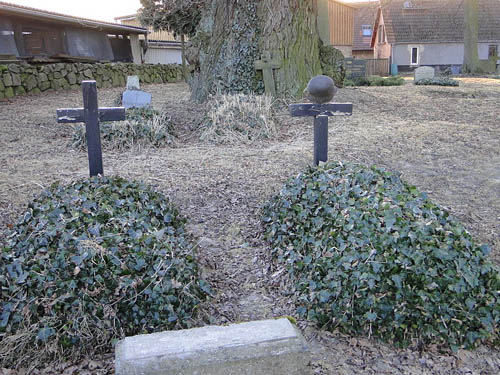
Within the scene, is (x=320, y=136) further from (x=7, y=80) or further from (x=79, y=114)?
(x=7, y=80)

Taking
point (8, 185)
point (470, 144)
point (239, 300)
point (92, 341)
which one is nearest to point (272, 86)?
point (470, 144)

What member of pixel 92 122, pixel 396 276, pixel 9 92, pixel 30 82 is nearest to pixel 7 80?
pixel 9 92

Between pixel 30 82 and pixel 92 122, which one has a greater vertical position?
pixel 30 82

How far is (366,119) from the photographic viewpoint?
834 centimetres

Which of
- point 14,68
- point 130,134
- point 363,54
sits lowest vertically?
point 130,134

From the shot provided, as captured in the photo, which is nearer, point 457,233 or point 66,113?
point 457,233

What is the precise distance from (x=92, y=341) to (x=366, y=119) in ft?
21.9

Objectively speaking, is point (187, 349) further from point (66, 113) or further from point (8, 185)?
point (8, 185)

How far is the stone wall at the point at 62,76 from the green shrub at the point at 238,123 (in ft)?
24.1

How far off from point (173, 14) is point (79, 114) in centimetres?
1277

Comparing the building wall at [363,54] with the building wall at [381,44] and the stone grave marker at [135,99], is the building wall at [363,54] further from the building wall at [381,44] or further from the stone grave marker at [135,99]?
the stone grave marker at [135,99]

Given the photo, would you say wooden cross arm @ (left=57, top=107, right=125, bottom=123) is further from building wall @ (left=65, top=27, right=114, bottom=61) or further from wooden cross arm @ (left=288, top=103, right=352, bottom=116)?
building wall @ (left=65, top=27, right=114, bottom=61)

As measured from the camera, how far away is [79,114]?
4.01 meters

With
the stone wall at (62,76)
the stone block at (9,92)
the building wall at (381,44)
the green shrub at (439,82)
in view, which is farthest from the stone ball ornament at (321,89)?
the building wall at (381,44)
